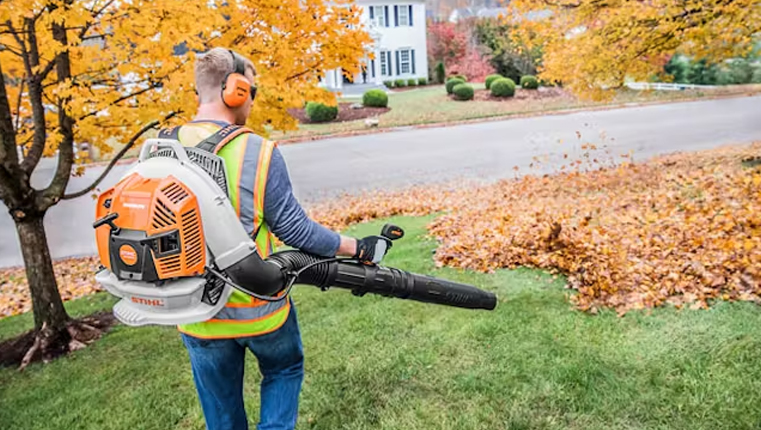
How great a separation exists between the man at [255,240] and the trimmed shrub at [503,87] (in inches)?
1102

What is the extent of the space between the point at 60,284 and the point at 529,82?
27.7m

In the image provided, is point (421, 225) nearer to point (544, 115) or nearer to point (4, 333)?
→ point (4, 333)

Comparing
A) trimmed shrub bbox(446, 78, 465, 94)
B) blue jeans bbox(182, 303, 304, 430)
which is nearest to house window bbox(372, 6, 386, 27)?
trimmed shrub bbox(446, 78, 465, 94)

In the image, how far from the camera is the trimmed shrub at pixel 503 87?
93.8 ft

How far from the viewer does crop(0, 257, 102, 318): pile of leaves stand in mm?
7273

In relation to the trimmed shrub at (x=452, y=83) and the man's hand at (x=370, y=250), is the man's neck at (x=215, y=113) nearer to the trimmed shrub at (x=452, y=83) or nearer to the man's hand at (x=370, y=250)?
the man's hand at (x=370, y=250)

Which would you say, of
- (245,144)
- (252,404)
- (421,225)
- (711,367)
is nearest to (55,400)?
(252,404)

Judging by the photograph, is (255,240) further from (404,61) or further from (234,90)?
(404,61)

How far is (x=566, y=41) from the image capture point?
912cm

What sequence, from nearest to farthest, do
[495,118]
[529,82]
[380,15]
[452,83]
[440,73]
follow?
[495,118]
[452,83]
[529,82]
[380,15]
[440,73]

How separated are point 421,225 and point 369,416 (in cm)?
536

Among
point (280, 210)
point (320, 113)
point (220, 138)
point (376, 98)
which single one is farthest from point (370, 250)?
point (376, 98)

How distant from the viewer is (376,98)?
2780 centimetres

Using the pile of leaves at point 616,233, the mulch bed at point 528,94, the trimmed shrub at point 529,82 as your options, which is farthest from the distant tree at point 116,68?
the trimmed shrub at point 529,82
